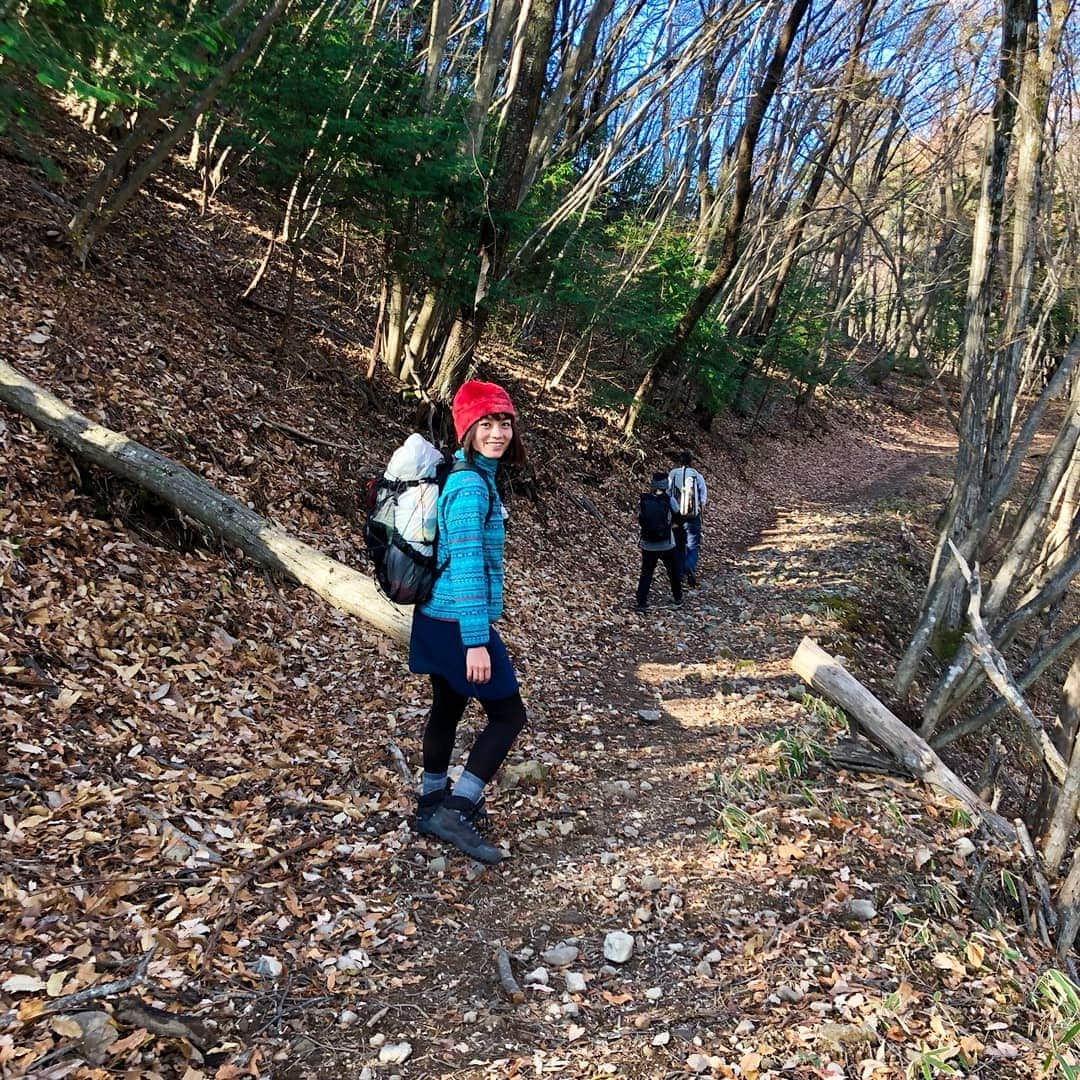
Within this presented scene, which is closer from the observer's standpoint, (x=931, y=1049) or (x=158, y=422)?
(x=931, y=1049)

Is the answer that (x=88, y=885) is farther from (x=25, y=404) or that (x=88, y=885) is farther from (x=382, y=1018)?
(x=25, y=404)

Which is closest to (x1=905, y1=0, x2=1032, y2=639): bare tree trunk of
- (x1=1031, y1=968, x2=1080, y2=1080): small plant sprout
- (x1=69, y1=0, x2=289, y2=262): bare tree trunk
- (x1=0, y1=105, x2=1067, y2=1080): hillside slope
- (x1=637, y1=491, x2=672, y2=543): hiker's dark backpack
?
(x1=0, y1=105, x2=1067, y2=1080): hillside slope

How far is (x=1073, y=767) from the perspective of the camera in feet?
15.1

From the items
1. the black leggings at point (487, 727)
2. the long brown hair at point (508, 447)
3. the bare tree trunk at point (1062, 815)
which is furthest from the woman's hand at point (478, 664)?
the bare tree trunk at point (1062, 815)

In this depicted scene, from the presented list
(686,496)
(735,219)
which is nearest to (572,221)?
(735,219)

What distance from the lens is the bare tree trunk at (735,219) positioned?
12.4 meters

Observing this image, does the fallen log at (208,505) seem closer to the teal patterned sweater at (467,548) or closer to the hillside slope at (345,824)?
the hillside slope at (345,824)

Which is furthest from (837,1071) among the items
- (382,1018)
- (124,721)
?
(124,721)

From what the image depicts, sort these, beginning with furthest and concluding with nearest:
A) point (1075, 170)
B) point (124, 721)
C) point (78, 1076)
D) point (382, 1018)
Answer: point (1075, 170), point (124, 721), point (382, 1018), point (78, 1076)

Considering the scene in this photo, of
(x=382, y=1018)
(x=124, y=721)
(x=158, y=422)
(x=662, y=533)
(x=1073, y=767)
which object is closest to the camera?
(x=382, y=1018)

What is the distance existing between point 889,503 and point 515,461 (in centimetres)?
1699

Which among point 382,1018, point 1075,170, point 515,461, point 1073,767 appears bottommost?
point 382,1018

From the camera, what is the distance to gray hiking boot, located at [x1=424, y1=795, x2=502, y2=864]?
12.7 feet

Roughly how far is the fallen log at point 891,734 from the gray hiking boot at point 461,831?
3.10m
